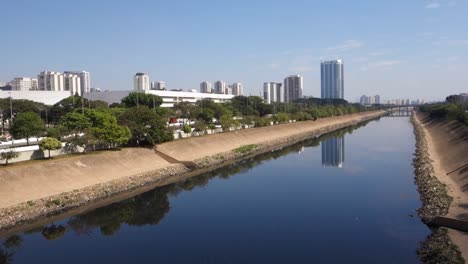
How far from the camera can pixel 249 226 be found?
18.1 metres

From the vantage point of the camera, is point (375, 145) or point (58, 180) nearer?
point (58, 180)

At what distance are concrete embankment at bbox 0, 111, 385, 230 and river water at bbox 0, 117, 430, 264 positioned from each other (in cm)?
146

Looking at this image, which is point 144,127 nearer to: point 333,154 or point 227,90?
point 333,154

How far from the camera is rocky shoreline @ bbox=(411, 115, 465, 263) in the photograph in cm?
1325

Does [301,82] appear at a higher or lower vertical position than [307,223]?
higher

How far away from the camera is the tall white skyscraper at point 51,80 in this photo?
4257 inches

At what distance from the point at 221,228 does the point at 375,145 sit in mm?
36545

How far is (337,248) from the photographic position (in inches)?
591

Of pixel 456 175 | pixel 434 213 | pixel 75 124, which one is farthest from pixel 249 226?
pixel 75 124

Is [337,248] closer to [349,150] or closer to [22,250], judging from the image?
[22,250]

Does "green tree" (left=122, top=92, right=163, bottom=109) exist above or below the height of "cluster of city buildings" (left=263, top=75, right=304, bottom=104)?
below

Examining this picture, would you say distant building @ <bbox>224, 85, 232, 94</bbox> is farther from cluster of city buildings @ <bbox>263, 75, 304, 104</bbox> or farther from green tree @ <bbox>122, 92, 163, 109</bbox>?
green tree @ <bbox>122, 92, 163, 109</bbox>

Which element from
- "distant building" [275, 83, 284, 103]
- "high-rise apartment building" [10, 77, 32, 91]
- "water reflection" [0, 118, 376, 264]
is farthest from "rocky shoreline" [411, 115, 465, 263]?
"distant building" [275, 83, 284, 103]

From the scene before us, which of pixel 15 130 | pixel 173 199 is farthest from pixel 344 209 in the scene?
pixel 15 130
